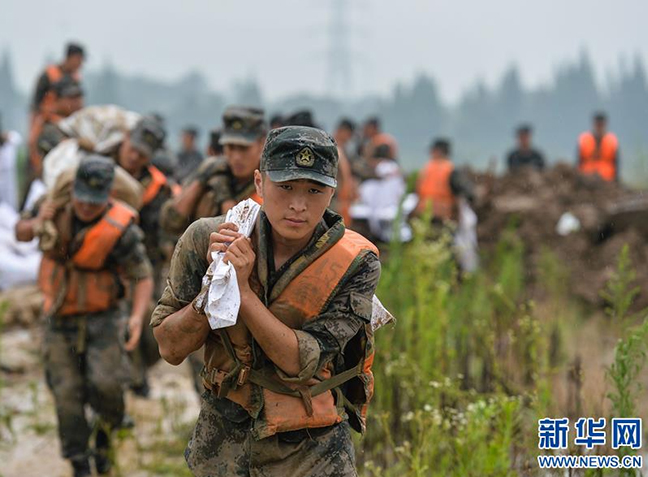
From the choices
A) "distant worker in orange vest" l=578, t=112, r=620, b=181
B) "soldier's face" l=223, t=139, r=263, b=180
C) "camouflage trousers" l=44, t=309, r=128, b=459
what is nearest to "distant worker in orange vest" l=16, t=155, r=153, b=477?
"camouflage trousers" l=44, t=309, r=128, b=459

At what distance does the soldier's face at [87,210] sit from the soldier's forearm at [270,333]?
8.51ft

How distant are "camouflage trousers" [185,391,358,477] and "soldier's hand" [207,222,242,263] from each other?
24.2 inches

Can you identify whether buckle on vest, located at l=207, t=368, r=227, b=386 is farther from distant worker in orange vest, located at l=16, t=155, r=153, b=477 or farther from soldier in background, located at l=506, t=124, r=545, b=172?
soldier in background, located at l=506, t=124, r=545, b=172

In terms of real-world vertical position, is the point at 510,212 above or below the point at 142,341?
above

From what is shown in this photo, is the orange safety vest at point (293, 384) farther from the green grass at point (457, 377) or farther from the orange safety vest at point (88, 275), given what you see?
the orange safety vest at point (88, 275)

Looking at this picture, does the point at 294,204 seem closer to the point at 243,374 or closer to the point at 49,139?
the point at 243,374

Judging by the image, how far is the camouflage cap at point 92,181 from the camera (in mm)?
4965

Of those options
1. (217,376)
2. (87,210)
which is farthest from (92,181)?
(217,376)

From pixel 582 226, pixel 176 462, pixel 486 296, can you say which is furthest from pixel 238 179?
pixel 582 226

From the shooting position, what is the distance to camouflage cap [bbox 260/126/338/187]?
272 cm

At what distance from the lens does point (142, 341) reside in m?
7.04

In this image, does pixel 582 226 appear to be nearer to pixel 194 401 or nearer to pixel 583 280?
pixel 583 280

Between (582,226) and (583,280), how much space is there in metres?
1.15

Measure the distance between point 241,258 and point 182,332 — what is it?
1.13 ft
